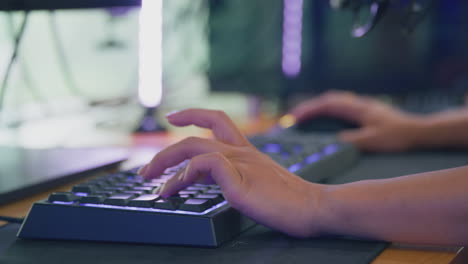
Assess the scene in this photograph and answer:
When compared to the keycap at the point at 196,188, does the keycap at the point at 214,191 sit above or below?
below

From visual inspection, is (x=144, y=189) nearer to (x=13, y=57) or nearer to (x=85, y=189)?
(x=85, y=189)

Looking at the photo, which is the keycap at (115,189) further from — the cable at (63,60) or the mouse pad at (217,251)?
the cable at (63,60)

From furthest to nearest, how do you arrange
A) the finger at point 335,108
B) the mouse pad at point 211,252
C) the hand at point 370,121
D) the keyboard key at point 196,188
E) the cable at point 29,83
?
1. the finger at point 335,108
2. the hand at point 370,121
3. the cable at point 29,83
4. the keyboard key at point 196,188
5. the mouse pad at point 211,252

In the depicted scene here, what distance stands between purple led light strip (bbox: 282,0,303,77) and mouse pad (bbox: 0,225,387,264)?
1063 millimetres

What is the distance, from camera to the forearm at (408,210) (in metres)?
0.44

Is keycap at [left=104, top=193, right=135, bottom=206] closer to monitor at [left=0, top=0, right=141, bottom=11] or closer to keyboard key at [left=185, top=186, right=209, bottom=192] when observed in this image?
keyboard key at [left=185, top=186, right=209, bottom=192]

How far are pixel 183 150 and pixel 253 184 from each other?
3.3 inches

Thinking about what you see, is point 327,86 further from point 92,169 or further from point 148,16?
point 92,169

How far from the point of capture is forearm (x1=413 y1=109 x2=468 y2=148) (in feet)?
3.10

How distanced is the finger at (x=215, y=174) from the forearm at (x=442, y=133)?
0.57 metres

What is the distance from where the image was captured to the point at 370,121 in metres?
1.01

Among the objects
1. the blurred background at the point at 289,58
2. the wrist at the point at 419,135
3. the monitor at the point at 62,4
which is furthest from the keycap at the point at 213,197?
the blurred background at the point at 289,58

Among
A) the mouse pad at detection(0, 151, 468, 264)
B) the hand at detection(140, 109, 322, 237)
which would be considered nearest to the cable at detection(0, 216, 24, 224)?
the mouse pad at detection(0, 151, 468, 264)

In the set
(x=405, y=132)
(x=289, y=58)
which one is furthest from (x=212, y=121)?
(x=289, y=58)
